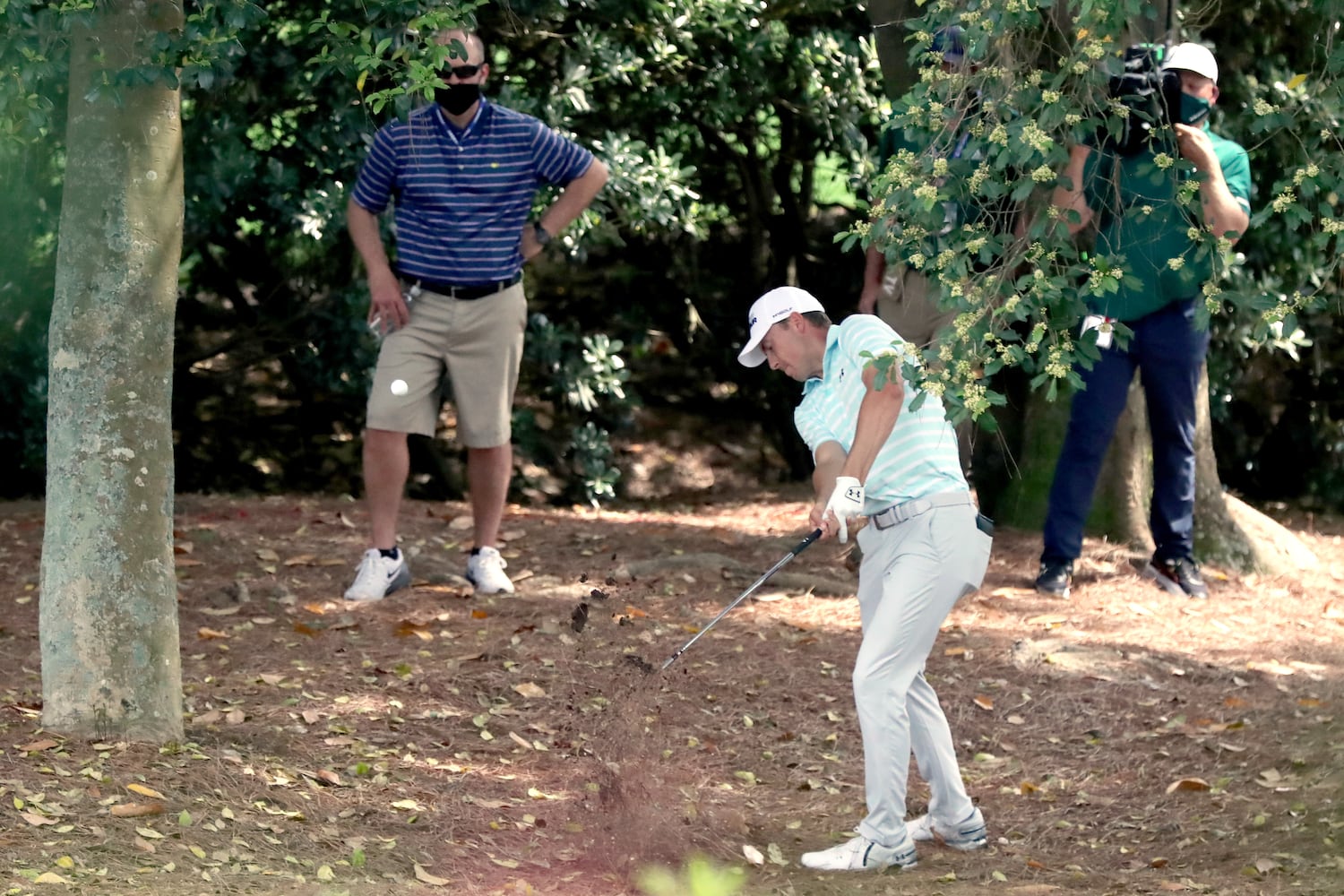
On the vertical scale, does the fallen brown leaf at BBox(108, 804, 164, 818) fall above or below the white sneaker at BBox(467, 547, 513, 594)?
below

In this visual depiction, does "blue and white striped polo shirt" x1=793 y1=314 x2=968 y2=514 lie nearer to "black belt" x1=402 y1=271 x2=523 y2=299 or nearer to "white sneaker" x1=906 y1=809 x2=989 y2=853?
"white sneaker" x1=906 y1=809 x2=989 y2=853

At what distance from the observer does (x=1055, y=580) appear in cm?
730

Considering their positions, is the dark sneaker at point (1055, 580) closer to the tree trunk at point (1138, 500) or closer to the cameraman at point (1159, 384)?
the cameraman at point (1159, 384)

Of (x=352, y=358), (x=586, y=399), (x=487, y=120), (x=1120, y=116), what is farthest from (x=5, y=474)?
(x=1120, y=116)

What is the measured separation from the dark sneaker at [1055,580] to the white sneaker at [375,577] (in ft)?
9.18

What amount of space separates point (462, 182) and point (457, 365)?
74 cm

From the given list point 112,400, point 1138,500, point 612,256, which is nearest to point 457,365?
point 112,400

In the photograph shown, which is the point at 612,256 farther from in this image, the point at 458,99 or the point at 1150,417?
the point at 1150,417

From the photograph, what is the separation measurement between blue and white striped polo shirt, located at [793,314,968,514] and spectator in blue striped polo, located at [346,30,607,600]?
2.49 m

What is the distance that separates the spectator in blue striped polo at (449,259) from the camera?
6605 millimetres

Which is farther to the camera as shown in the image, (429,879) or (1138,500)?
(1138,500)

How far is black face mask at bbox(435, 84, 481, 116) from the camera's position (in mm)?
6547

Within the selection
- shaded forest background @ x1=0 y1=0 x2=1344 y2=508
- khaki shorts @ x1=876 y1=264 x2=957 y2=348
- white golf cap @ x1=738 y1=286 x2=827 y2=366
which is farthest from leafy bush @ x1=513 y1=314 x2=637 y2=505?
white golf cap @ x1=738 y1=286 x2=827 y2=366

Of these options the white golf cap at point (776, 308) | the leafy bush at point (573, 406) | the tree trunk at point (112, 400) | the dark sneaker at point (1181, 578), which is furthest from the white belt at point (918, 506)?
the leafy bush at point (573, 406)
